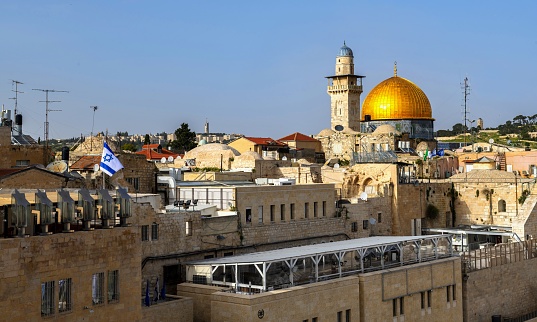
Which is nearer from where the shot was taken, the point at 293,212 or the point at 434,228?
the point at 293,212

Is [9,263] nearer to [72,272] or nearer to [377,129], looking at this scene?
[72,272]

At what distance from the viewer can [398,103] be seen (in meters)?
66.3

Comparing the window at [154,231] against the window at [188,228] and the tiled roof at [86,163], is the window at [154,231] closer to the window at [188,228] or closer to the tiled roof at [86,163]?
the window at [188,228]

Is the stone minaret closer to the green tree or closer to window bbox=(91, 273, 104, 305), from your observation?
the green tree

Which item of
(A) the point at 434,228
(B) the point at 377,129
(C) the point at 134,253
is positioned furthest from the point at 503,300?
(B) the point at 377,129

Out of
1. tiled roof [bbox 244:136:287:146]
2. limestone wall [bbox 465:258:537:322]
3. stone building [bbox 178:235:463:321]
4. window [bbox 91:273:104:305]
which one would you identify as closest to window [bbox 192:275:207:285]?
stone building [bbox 178:235:463:321]

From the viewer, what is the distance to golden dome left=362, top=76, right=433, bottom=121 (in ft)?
216

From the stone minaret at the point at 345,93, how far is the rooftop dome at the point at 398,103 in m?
6.93

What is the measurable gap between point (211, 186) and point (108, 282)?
1329 centimetres

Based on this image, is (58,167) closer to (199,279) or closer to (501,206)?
(199,279)

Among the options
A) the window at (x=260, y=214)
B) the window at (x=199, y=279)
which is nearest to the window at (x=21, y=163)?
the window at (x=260, y=214)

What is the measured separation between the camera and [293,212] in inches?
1310

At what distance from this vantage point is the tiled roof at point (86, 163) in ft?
111

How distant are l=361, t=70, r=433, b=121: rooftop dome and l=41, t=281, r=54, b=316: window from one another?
50.5 metres
